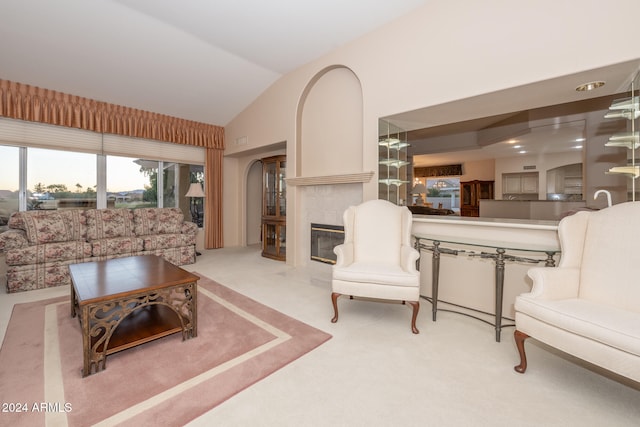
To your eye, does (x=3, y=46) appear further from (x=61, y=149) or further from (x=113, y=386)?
(x=113, y=386)

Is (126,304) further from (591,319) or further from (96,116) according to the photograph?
Answer: (96,116)

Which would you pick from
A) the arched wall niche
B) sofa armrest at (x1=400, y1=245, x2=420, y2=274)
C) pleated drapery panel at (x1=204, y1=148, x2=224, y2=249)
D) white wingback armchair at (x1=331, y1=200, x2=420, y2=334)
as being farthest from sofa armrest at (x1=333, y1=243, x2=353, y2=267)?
pleated drapery panel at (x1=204, y1=148, x2=224, y2=249)

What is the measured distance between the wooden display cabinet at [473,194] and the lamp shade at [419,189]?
424mm

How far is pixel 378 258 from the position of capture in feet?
9.09

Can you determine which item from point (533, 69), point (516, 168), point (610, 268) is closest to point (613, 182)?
point (516, 168)

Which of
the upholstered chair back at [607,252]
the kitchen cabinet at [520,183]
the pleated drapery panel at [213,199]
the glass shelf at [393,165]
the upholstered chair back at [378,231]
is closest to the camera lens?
the upholstered chair back at [607,252]

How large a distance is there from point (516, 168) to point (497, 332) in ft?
4.81

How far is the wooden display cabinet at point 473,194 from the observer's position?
106 inches

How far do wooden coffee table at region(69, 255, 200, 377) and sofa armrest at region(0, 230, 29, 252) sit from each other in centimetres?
154

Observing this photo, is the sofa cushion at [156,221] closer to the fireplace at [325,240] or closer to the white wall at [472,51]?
the fireplace at [325,240]

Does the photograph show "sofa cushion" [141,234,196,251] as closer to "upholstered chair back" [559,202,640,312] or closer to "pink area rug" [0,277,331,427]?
"pink area rug" [0,277,331,427]

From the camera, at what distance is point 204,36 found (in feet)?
11.6

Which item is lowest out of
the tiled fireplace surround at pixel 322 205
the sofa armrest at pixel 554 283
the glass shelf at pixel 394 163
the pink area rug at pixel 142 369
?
the pink area rug at pixel 142 369

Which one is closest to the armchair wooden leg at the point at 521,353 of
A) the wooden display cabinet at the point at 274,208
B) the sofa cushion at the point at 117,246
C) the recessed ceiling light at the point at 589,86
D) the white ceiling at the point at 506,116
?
the white ceiling at the point at 506,116
